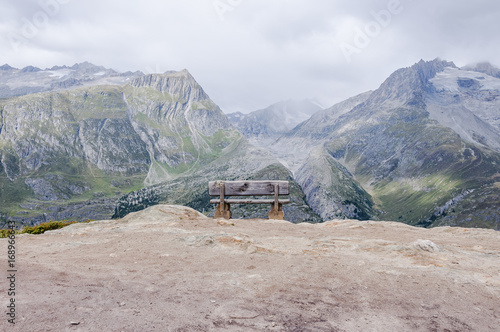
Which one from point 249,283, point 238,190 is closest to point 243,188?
point 238,190

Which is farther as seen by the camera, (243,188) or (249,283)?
(243,188)

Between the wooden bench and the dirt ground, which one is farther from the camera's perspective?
the wooden bench

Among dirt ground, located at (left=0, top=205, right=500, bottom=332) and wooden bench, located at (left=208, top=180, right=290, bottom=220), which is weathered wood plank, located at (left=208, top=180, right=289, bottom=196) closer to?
wooden bench, located at (left=208, top=180, right=290, bottom=220)

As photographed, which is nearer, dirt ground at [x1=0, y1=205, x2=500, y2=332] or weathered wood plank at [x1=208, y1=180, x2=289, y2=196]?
dirt ground at [x1=0, y1=205, x2=500, y2=332]

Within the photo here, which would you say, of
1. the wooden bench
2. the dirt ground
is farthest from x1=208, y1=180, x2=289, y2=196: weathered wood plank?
the dirt ground

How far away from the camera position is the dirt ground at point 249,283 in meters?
6.42

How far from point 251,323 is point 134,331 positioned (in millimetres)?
2293

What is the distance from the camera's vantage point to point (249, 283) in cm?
861

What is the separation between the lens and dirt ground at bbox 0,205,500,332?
21.1 ft

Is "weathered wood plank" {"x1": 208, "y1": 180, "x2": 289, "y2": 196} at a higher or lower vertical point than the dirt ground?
higher

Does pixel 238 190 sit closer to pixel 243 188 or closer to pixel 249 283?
pixel 243 188

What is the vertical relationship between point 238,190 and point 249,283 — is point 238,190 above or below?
above

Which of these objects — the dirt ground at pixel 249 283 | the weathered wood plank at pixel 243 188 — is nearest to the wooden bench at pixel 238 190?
the weathered wood plank at pixel 243 188

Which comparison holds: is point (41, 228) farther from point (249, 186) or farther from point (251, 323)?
point (251, 323)
